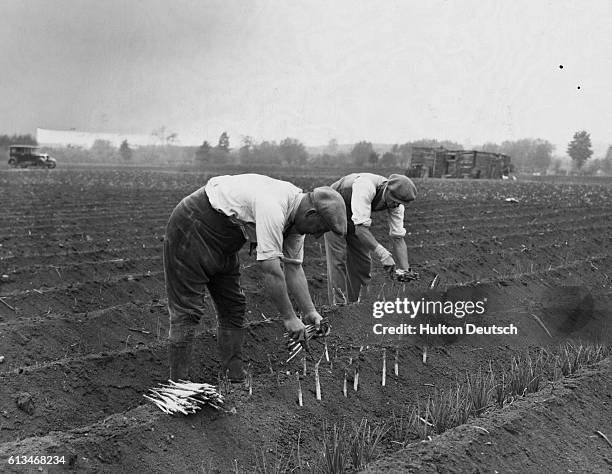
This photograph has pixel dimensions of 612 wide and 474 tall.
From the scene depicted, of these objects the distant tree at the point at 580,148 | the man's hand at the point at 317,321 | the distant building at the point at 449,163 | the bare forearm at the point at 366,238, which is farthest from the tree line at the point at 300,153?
the man's hand at the point at 317,321

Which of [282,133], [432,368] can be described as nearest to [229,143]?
[282,133]

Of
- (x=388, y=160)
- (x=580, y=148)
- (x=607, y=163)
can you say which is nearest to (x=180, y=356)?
(x=388, y=160)

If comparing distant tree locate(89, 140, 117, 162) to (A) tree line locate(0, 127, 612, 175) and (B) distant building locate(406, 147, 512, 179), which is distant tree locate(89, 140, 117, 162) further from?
(B) distant building locate(406, 147, 512, 179)

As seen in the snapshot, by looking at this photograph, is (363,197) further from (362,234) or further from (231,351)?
(231,351)

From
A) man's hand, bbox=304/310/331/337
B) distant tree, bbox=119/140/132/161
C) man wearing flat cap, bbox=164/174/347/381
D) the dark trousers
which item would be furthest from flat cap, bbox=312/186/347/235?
distant tree, bbox=119/140/132/161

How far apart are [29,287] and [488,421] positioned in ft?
16.3

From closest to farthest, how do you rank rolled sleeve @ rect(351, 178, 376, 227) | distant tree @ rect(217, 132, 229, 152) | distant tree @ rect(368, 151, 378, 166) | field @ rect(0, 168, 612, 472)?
field @ rect(0, 168, 612, 472) < rolled sleeve @ rect(351, 178, 376, 227) < distant tree @ rect(368, 151, 378, 166) < distant tree @ rect(217, 132, 229, 152)

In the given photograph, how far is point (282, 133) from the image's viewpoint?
3641 cm

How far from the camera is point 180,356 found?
4039mm

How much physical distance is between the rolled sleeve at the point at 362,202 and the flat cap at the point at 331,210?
6.15ft

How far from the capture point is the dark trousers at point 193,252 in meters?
3.85

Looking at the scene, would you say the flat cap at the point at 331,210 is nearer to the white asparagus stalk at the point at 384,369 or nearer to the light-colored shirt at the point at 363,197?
the white asparagus stalk at the point at 384,369

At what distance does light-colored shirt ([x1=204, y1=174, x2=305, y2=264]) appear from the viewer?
3.35 metres

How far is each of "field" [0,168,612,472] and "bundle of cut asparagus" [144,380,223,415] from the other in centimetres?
6
